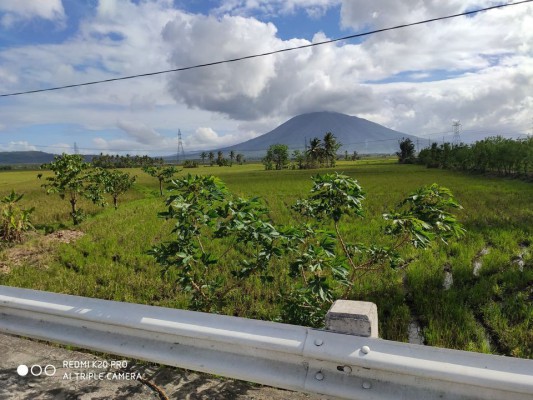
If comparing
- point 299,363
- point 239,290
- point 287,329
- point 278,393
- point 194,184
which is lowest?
point 239,290

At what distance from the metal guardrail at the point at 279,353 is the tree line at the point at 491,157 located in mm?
36123

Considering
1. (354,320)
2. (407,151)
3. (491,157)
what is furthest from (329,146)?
(354,320)

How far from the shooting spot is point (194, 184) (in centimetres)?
313

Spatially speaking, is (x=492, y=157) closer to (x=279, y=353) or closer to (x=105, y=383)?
(x=279, y=353)

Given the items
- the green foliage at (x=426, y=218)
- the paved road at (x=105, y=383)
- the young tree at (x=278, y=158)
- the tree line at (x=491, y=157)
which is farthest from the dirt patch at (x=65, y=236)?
the young tree at (x=278, y=158)

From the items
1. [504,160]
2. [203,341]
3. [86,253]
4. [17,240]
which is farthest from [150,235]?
[504,160]

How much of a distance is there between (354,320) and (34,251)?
31.5 ft

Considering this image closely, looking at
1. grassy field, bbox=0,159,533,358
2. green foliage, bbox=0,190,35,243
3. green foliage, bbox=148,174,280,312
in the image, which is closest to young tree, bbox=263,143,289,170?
green foliage, bbox=0,190,35,243

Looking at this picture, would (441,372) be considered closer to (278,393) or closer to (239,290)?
(278,393)

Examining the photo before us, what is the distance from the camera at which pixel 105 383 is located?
1.96 metres

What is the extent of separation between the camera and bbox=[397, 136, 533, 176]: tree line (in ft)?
107

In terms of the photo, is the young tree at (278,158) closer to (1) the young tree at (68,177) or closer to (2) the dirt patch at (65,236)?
(1) the young tree at (68,177)

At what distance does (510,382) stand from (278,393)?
107 cm

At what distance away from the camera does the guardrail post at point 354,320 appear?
179cm
